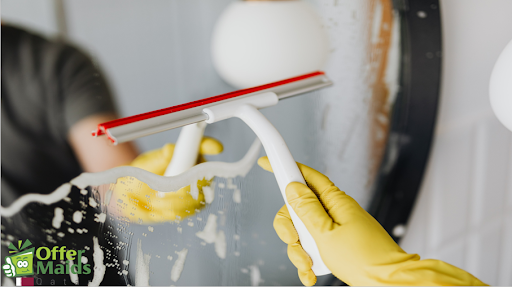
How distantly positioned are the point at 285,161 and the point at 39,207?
0.26 metres

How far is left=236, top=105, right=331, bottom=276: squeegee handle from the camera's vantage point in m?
0.32

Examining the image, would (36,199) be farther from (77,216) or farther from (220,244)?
(220,244)

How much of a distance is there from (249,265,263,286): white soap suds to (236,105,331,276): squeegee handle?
159 millimetres

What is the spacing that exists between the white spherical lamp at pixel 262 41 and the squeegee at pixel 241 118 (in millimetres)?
47

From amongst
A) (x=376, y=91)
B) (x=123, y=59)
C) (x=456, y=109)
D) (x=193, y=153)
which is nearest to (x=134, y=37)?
(x=123, y=59)

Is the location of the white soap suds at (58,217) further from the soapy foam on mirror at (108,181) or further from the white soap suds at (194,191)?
the white soap suds at (194,191)

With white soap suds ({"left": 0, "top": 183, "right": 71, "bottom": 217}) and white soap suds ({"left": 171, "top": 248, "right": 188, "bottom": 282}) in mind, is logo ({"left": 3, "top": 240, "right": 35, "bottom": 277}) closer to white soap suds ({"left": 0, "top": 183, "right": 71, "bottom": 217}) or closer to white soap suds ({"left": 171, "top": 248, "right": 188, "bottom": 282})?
white soap suds ({"left": 0, "top": 183, "right": 71, "bottom": 217})

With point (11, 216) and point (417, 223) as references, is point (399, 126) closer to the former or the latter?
point (417, 223)

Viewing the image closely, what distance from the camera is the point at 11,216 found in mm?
362

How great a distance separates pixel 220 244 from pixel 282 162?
0.17m

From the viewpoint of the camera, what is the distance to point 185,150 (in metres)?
0.39

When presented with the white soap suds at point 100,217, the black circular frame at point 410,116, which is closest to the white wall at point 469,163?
the black circular frame at point 410,116

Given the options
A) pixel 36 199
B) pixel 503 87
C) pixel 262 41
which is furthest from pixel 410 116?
pixel 36 199

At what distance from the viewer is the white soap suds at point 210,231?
414 millimetres
